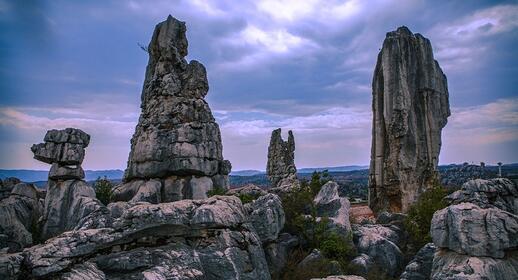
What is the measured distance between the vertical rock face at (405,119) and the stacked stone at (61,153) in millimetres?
19874

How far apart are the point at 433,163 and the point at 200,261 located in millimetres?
22812

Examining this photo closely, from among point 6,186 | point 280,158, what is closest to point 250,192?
point 6,186

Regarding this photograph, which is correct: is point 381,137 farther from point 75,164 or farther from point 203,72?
point 75,164

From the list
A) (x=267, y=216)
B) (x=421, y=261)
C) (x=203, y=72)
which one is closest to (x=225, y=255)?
(x=267, y=216)

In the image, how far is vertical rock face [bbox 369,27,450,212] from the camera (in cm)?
2848

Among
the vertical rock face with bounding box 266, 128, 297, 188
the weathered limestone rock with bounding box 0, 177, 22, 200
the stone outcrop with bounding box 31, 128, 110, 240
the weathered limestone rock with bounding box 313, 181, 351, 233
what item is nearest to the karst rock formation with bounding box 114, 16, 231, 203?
the stone outcrop with bounding box 31, 128, 110, 240

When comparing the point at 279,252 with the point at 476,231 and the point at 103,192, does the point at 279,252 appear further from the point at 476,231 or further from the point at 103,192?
the point at 103,192

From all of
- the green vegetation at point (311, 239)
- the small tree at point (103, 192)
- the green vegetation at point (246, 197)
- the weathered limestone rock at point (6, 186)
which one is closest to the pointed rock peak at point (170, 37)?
the small tree at point (103, 192)

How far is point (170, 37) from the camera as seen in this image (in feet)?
74.3

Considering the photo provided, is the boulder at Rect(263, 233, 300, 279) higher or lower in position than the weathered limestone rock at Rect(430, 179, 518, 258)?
lower

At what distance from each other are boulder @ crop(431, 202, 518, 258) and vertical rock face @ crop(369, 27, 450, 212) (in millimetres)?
17626

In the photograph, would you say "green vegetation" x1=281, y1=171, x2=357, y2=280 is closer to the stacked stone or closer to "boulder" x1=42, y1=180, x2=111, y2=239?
"boulder" x1=42, y1=180, x2=111, y2=239

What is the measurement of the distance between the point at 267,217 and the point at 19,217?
1126 cm

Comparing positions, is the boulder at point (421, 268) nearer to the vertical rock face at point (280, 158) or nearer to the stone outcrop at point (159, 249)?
the stone outcrop at point (159, 249)
